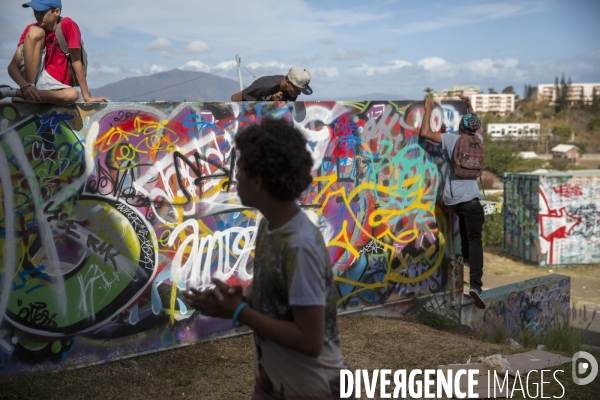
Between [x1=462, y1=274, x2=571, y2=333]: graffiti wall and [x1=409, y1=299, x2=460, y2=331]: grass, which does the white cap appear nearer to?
[x1=409, y1=299, x2=460, y2=331]: grass

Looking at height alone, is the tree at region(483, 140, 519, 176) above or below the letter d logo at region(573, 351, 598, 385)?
below

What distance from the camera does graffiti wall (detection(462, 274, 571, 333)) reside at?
8.00m

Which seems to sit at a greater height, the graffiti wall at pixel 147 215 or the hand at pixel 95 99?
the hand at pixel 95 99

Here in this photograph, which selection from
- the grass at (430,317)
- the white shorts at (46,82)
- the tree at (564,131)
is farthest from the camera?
the tree at (564,131)

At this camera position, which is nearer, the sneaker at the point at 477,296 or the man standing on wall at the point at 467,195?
the man standing on wall at the point at 467,195

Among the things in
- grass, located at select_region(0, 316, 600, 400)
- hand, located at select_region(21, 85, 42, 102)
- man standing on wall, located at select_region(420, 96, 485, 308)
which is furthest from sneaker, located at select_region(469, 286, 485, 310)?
hand, located at select_region(21, 85, 42, 102)

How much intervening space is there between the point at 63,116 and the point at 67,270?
4.14ft

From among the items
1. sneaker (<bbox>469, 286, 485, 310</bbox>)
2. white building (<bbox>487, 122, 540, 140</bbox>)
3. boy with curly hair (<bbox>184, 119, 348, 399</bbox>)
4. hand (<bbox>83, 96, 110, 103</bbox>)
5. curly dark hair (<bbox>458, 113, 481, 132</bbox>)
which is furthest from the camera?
white building (<bbox>487, 122, 540, 140</bbox>)

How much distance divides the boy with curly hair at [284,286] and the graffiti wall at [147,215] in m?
3.12

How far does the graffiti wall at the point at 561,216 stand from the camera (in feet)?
52.4

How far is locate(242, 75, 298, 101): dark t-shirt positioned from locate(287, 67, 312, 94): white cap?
20 cm

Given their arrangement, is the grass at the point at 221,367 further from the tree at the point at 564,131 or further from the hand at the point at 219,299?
the tree at the point at 564,131

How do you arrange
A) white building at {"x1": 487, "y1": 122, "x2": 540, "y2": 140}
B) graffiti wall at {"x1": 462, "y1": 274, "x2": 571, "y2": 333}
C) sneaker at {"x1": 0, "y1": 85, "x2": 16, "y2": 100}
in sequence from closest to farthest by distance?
sneaker at {"x1": 0, "y1": 85, "x2": 16, "y2": 100} < graffiti wall at {"x1": 462, "y1": 274, "x2": 571, "y2": 333} < white building at {"x1": 487, "y1": 122, "x2": 540, "y2": 140}

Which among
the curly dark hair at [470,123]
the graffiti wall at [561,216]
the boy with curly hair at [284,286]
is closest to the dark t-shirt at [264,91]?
the curly dark hair at [470,123]
